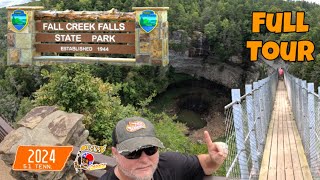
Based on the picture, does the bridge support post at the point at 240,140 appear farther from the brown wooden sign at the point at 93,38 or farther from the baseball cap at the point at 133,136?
the brown wooden sign at the point at 93,38

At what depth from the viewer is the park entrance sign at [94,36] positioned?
855cm

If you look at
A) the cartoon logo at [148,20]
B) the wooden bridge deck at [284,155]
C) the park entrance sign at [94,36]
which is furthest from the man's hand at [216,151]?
the cartoon logo at [148,20]

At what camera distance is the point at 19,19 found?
913cm

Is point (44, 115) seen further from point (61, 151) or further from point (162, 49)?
point (162, 49)

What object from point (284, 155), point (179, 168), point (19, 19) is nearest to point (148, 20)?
point (19, 19)

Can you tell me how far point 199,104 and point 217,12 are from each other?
12909 millimetres

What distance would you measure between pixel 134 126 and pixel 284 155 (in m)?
5.04

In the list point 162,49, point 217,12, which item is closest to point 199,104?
point 217,12

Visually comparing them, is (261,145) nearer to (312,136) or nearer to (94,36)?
(312,136)

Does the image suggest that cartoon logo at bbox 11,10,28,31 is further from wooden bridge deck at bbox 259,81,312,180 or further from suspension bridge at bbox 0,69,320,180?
wooden bridge deck at bbox 259,81,312,180

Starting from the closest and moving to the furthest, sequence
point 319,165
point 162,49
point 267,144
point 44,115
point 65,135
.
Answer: point 65,135 < point 44,115 < point 319,165 < point 267,144 < point 162,49

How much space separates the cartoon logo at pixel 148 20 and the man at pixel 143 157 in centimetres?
675

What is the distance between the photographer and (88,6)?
37.8m

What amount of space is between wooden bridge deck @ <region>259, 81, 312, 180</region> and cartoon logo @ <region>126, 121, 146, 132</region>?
3686 mm
